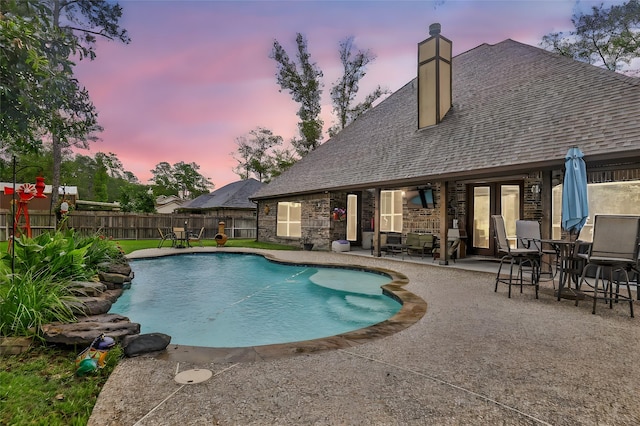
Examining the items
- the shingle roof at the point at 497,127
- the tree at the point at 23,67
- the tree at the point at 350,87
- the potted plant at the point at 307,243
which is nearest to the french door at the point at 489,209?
the shingle roof at the point at 497,127

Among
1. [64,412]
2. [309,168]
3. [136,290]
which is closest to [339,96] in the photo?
[309,168]

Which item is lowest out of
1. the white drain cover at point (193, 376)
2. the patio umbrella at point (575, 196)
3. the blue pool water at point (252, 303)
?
the blue pool water at point (252, 303)

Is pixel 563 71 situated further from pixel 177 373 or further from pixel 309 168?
pixel 177 373

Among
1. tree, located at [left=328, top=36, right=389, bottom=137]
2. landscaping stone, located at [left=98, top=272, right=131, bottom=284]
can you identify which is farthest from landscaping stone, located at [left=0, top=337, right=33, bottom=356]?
tree, located at [left=328, top=36, right=389, bottom=137]

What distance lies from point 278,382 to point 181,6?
8.58 metres

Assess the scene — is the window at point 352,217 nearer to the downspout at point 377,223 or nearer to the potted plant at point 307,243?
the potted plant at point 307,243

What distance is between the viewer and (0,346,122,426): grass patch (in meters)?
1.96

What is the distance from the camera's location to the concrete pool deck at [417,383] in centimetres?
195

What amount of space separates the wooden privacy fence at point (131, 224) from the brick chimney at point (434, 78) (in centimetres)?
1126

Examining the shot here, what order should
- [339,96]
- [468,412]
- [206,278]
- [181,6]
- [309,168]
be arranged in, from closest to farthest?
[468,412] < [181,6] < [206,278] < [309,168] < [339,96]

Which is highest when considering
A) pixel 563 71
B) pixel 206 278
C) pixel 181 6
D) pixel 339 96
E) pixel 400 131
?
pixel 339 96

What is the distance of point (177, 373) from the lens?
248 centimetres

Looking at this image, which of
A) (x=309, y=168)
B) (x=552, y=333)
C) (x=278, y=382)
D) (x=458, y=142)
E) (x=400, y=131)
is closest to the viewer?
(x=278, y=382)

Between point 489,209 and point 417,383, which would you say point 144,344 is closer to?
point 417,383
